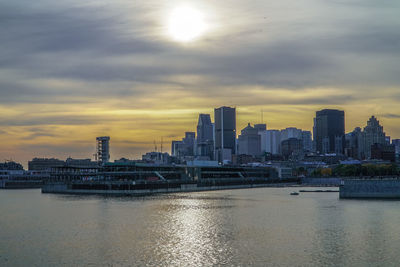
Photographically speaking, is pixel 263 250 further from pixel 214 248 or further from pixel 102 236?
pixel 102 236

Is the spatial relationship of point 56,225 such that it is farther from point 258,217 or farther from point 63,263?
point 258,217

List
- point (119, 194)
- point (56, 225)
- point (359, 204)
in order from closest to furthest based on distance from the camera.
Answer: point (56, 225)
point (359, 204)
point (119, 194)

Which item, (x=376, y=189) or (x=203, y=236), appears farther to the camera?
(x=376, y=189)

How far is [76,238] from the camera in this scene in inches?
3177

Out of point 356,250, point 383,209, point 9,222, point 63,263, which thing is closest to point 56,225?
point 9,222

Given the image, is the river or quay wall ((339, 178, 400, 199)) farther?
quay wall ((339, 178, 400, 199))

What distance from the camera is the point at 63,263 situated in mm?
62719

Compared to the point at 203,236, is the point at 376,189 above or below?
above

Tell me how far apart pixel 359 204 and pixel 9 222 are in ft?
272

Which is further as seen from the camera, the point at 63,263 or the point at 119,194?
the point at 119,194

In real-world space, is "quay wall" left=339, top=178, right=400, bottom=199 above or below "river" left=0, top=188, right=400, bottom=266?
above

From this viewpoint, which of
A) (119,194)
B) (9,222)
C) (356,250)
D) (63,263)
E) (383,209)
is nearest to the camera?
(63,263)

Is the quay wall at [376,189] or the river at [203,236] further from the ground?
the quay wall at [376,189]

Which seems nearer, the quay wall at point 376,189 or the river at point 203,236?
the river at point 203,236
